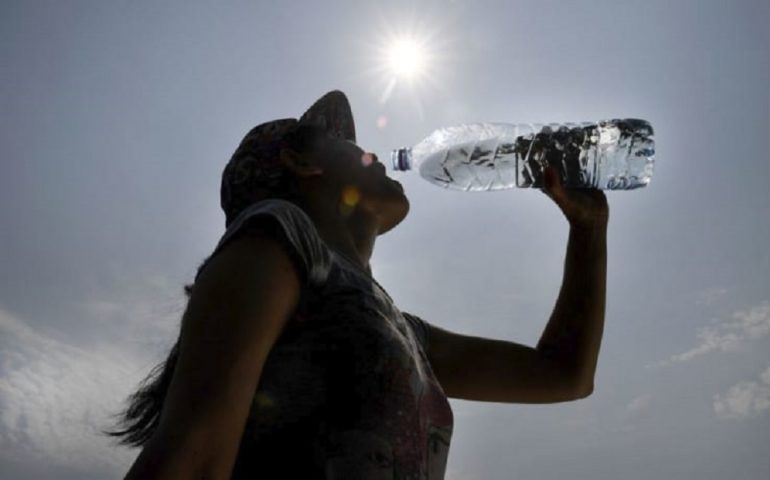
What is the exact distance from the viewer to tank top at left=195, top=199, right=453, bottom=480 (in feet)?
5.43

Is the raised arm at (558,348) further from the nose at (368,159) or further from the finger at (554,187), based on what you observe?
the nose at (368,159)

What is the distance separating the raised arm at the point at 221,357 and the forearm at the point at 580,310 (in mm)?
1842

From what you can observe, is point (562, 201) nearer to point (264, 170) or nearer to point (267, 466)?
point (264, 170)

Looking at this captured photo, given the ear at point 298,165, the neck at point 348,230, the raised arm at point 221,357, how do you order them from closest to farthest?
1. the raised arm at point 221,357
2. the neck at point 348,230
3. the ear at point 298,165

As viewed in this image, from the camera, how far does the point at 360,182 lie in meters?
2.89

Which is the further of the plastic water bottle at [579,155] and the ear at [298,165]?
the plastic water bottle at [579,155]

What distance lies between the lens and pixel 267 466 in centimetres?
164

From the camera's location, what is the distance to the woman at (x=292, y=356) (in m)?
1.41

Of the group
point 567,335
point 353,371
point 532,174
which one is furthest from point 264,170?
point 532,174

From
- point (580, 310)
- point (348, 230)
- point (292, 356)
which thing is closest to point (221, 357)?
point (292, 356)

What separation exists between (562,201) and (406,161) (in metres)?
1.26

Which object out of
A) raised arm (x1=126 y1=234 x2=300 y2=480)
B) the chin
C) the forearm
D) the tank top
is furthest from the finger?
raised arm (x1=126 y1=234 x2=300 y2=480)

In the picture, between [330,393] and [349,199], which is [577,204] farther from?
[330,393]

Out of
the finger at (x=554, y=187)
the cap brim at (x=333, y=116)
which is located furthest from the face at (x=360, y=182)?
the finger at (x=554, y=187)
